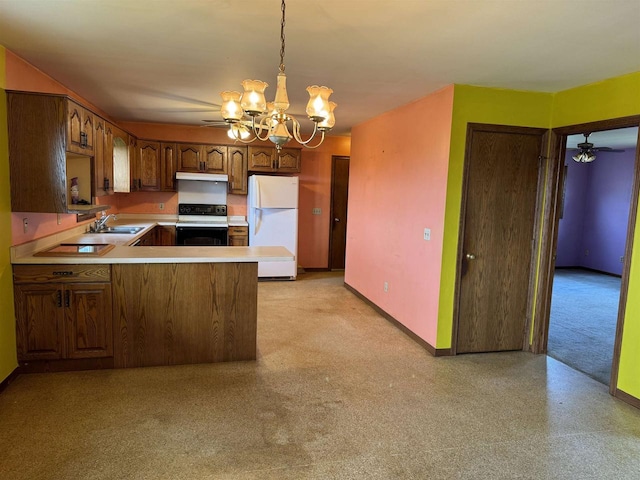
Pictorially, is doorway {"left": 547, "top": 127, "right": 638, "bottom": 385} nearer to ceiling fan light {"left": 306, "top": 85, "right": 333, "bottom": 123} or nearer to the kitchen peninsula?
the kitchen peninsula

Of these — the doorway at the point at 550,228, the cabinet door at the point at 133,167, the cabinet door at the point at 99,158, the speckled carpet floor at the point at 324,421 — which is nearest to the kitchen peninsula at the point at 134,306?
the speckled carpet floor at the point at 324,421

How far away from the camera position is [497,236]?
3.84 metres

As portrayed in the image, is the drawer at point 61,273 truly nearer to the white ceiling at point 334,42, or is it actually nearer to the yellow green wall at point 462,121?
the white ceiling at point 334,42

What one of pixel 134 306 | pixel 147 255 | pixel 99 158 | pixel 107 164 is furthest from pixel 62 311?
pixel 107 164

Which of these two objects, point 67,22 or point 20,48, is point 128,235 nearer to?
point 20,48

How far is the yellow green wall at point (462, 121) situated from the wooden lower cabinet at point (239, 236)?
352 centimetres

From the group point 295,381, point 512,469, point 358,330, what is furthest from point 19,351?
point 512,469

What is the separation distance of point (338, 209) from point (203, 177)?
237 centimetres

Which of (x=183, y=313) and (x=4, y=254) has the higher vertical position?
(x=4, y=254)

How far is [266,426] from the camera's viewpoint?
2561mm

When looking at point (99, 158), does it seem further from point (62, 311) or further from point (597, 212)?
point (597, 212)

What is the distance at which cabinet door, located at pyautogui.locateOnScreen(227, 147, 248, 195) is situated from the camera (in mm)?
6430

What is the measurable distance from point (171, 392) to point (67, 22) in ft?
7.92

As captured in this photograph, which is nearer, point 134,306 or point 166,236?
point 134,306
